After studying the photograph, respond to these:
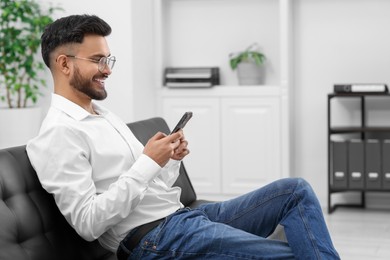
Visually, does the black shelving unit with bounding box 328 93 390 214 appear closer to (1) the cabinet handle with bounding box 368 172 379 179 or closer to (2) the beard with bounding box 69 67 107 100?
(1) the cabinet handle with bounding box 368 172 379 179

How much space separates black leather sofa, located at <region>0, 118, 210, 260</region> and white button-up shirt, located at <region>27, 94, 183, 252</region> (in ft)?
0.16

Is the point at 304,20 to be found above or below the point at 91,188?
above

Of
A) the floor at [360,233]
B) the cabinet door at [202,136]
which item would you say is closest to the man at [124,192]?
the floor at [360,233]

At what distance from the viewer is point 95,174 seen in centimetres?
187

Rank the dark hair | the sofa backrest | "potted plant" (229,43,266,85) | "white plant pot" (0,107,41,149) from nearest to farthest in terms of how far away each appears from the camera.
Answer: the sofa backrest
the dark hair
"white plant pot" (0,107,41,149)
"potted plant" (229,43,266,85)

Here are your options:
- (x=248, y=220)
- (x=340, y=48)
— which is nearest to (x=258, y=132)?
(x=340, y=48)

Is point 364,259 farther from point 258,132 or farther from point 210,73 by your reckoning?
point 210,73

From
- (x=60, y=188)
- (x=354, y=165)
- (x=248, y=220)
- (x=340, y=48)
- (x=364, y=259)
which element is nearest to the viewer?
(x=60, y=188)

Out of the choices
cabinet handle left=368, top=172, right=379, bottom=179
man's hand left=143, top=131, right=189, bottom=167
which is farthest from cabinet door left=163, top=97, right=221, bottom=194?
man's hand left=143, top=131, right=189, bottom=167

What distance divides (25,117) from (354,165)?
6.78 ft

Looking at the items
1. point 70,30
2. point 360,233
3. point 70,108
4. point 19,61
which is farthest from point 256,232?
point 19,61

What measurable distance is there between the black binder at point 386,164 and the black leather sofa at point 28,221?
2588 millimetres

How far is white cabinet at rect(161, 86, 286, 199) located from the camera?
14.5 ft

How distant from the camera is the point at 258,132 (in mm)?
4441
